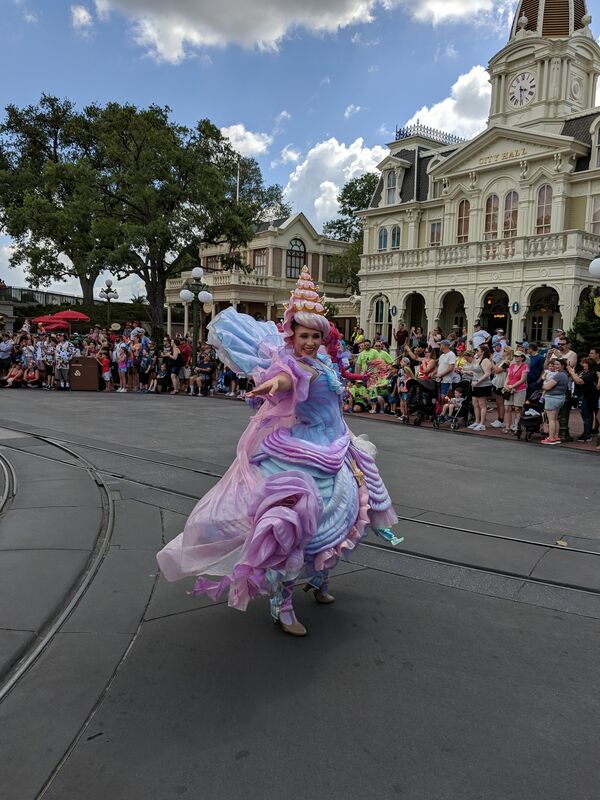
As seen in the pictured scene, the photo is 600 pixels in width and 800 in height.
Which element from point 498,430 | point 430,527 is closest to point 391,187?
point 498,430

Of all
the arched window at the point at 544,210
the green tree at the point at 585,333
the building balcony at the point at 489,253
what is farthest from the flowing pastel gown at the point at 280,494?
the arched window at the point at 544,210

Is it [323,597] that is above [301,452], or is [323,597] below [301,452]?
below

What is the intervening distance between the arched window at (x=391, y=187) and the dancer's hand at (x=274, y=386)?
29.6 meters

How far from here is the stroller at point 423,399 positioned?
12.5m

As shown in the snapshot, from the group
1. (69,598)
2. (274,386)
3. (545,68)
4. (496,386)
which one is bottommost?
(69,598)

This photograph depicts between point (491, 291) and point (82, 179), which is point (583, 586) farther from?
point (82, 179)

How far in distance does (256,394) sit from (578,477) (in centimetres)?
602

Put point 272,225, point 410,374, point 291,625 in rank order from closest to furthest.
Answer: point 291,625 < point 410,374 < point 272,225

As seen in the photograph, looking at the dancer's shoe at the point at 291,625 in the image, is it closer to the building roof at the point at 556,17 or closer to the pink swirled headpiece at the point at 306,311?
the pink swirled headpiece at the point at 306,311

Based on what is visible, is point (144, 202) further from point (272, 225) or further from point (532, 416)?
point (532, 416)

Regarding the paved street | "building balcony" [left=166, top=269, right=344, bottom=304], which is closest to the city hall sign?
"building balcony" [left=166, top=269, right=344, bottom=304]

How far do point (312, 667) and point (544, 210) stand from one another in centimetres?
2519

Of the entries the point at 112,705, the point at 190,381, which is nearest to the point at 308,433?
the point at 112,705

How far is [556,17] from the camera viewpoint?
84.4ft
